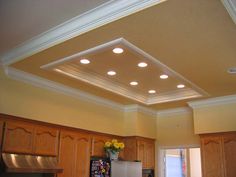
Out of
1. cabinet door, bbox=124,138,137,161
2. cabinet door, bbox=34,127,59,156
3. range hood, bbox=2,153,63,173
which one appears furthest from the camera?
cabinet door, bbox=124,138,137,161

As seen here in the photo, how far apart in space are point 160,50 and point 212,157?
2.78m

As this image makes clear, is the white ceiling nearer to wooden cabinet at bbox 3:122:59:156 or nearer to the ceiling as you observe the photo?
the ceiling

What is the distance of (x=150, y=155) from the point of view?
248 inches

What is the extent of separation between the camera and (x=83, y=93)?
527 cm

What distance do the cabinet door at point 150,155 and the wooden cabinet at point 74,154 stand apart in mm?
1571

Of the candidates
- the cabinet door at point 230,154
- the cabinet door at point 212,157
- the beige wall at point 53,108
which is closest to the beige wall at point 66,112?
the beige wall at point 53,108

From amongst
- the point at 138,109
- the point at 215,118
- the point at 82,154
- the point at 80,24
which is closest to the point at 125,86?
the point at 138,109

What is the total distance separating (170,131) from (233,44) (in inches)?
139

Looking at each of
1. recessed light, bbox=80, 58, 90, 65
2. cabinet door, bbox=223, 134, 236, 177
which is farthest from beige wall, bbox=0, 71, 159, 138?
cabinet door, bbox=223, 134, 236, 177

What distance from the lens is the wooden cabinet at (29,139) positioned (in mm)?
4035

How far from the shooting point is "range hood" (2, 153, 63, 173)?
12.4ft

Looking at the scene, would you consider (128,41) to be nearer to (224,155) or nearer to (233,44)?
(233,44)

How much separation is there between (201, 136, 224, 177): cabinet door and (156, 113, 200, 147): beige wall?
62cm

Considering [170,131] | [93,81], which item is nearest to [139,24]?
[93,81]
